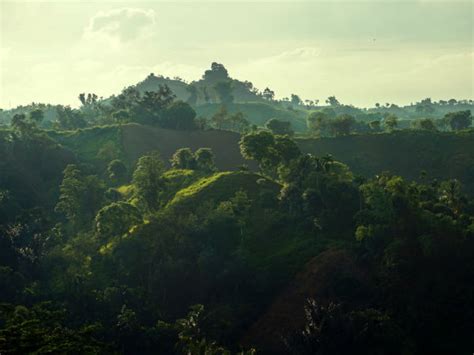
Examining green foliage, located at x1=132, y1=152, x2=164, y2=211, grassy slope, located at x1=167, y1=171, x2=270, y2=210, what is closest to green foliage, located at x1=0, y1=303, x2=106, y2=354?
grassy slope, located at x1=167, y1=171, x2=270, y2=210

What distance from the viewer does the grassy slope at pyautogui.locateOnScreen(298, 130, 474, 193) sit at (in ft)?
438

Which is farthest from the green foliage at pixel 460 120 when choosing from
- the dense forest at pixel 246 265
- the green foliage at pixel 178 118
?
the dense forest at pixel 246 265

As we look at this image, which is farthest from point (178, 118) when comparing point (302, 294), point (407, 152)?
point (302, 294)

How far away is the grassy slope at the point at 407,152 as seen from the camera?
438ft

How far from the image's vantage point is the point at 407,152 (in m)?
147

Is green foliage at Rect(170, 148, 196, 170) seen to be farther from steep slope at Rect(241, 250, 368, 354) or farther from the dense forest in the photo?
steep slope at Rect(241, 250, 368, 354)

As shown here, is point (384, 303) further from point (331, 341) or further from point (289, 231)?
point (289, 231)

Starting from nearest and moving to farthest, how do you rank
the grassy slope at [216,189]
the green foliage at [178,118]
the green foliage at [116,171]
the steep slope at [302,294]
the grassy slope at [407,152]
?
the steep slope at [302,294] → the grassy slope at [216,189] → the green foliage at [116,171] → the grassy slope at [407,152] → the green foliage at [178,118]

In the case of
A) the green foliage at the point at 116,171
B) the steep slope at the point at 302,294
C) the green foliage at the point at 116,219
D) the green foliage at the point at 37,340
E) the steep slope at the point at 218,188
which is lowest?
the steep slope at the point at 302,294

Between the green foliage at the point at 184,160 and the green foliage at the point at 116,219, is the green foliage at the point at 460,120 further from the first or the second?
the green foliage at the point at 116,219

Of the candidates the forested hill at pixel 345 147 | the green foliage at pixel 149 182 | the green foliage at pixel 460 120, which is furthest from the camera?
the green foliage at pixel 460 120

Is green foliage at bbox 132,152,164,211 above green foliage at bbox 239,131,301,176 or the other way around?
the other way around

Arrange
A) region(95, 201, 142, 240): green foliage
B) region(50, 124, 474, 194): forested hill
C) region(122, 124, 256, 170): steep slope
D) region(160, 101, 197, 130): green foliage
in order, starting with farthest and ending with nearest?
1. region(160, 101, 197, 130): green foliage
2. region(122, 124, 256, 170): steep slope
3. region(50, 124, 474, 194): forested hill
4. region(95, 201, 142, 240): green foliage

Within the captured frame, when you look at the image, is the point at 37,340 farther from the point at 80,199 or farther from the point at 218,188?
the point at 80,199
